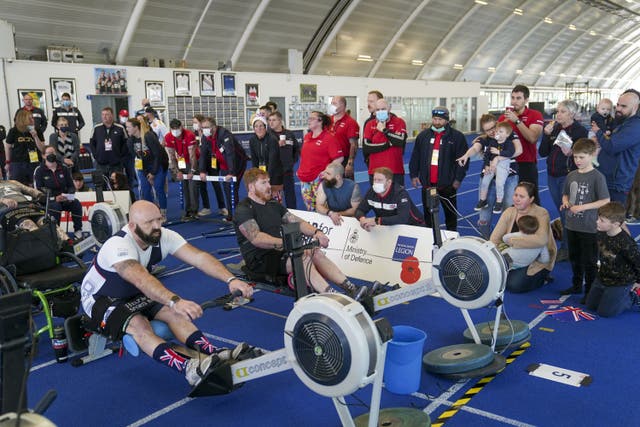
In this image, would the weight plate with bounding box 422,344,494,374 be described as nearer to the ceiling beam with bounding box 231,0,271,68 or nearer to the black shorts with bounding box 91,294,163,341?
the black shorts with bounding box 91,294,163,341

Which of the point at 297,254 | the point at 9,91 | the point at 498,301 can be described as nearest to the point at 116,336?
the point at 297,254

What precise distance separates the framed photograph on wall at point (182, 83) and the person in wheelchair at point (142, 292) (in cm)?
1537

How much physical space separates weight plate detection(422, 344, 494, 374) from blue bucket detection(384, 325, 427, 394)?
31cm

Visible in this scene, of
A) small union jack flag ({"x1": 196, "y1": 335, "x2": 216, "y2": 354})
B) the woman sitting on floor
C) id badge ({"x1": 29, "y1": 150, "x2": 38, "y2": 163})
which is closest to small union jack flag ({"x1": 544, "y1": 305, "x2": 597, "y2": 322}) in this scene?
the woman sitting on floor

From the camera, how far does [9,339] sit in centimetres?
201

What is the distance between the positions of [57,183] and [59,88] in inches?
338

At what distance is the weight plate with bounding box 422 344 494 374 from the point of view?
394cm

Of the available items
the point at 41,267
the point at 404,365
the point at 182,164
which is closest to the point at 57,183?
the point at 182,164

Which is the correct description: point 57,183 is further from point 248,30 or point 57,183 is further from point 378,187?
point 248,30

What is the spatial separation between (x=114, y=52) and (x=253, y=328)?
585 inches

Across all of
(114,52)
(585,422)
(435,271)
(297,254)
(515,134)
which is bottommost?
(585,422)

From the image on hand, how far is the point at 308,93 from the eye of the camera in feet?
75.2

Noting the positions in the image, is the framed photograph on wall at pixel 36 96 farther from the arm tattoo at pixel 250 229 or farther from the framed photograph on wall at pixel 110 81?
the arm tattoo at pixel 250 229

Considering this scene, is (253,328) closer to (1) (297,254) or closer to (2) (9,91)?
(1) (297,254)
